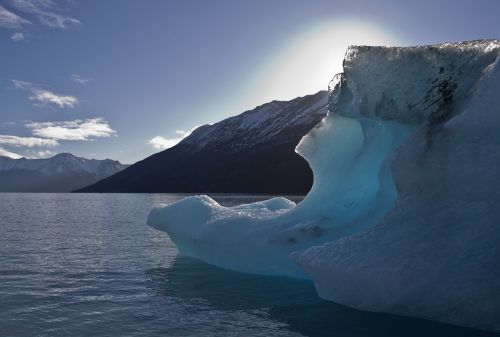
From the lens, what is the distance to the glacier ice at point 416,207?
947 cm

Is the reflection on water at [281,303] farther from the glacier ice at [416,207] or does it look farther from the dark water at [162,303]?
the glacier ice at [416,207]

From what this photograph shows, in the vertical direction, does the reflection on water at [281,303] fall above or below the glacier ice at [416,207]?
below

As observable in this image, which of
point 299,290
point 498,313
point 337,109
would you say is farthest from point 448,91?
point 299,290

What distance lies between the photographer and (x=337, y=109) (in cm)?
1420

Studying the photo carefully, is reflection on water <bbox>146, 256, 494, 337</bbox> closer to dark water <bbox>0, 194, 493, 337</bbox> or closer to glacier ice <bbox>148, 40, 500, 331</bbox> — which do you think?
dark water <bbox>0, 194, 493, 337</bbox>

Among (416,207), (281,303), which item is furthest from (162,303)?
(416,207)

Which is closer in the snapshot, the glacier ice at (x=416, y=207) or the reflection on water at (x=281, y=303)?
the glacier ice at (x=416, y=207)

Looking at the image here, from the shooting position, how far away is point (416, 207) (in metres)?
10.7

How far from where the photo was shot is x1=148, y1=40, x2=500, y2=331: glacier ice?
9.47 meters

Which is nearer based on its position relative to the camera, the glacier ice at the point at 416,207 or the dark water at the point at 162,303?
the glacier ice at the point at 416,207

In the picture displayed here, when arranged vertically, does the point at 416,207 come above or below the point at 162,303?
above

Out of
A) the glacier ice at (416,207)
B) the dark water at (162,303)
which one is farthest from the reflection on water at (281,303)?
the glacier ice at (416,207)

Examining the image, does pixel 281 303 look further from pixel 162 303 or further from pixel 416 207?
pixel 416 207

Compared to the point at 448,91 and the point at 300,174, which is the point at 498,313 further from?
the point at 300,174
